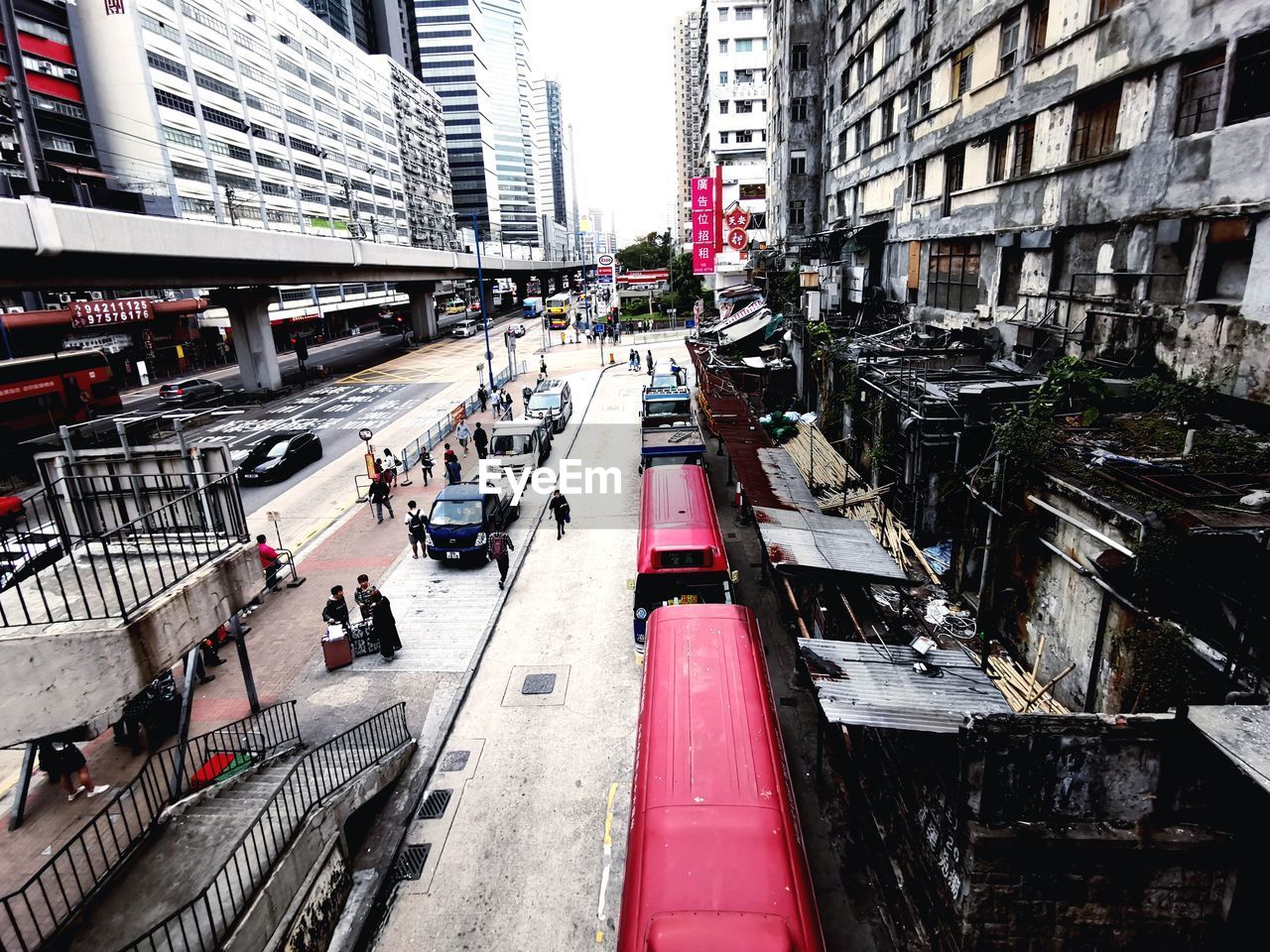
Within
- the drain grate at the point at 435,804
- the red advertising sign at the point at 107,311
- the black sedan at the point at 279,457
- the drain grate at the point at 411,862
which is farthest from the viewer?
the red advertising sign at the point at 107,311

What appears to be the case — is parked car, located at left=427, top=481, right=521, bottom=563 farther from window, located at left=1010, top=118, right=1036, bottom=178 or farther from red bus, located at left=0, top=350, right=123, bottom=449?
red bus, located at left=0, top=350, right=123, bottom=449

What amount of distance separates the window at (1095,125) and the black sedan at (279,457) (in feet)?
82.0

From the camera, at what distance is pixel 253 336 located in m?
39.8

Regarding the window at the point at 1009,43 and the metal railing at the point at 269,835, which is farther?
the window at the point at 1009,43

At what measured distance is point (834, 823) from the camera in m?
8.14

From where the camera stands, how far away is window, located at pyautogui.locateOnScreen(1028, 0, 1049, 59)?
1417 cm

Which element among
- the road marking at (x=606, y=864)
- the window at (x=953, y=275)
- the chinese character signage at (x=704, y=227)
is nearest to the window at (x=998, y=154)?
the window at (x=953, y=275)

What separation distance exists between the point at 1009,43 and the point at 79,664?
68.3ft

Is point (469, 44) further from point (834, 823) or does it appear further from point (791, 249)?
point (834, 823)

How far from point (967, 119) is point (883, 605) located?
47.8 feet

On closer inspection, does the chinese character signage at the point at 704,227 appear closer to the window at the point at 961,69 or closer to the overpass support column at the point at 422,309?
the window at the point at 961,69

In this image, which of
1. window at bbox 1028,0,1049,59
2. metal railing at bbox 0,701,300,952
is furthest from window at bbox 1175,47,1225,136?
metal railing at bbox 0,701,300,952

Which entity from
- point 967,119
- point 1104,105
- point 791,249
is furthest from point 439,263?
point 1104,105

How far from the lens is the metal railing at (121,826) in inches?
236
